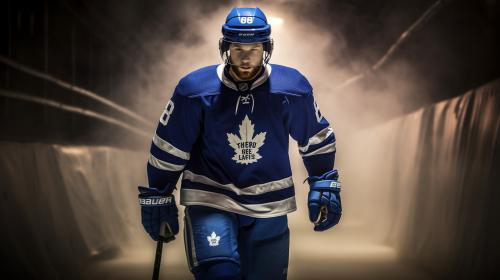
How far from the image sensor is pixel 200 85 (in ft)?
18.1

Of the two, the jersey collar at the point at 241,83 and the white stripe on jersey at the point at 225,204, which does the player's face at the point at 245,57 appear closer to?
the jersey collar at the point at 241,83

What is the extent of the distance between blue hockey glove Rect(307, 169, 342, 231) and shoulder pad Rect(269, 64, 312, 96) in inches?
21.7

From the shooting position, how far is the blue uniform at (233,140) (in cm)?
546

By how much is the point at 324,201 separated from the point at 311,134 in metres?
0.41

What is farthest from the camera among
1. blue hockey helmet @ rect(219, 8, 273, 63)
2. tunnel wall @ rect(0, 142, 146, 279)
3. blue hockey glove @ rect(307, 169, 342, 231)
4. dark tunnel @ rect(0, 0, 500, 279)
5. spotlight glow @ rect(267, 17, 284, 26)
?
spotlight glow @ rect(267, 17, 284, 26)

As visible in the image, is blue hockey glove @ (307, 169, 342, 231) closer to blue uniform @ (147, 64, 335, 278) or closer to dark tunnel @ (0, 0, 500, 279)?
blue uniform @ (147, 64, 335, 278)

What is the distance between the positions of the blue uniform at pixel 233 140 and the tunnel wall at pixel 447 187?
105 inches

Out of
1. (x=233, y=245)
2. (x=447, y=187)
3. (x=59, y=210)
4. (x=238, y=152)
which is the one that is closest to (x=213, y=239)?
(x=233, y=245)

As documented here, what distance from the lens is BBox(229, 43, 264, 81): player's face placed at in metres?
5.45

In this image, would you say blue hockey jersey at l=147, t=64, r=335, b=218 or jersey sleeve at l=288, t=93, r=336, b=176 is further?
jersey sleeve at l=288, t=93, r=336, b=176

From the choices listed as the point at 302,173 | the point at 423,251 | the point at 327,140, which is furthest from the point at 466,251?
the point at 302,173

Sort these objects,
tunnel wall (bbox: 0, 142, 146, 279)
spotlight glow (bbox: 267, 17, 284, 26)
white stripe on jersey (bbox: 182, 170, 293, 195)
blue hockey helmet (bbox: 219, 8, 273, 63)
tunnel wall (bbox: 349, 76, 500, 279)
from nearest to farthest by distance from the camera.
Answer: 1. blue hockey helmet (bbox: 219, 8, 273, 63)
2. white stripe on jersey (bbox: 182, 170, 293, 195)
3. tunnel wall (bbox: 0, 142, 146, 279)
4. tunnel wall (bbox: 349, 76, 500, 279)
5. spotlight glow (bbox: 267, 17, 284, 26)

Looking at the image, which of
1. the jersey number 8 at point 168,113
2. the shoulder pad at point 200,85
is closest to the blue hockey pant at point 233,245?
the jersey number 8 at point 168,113

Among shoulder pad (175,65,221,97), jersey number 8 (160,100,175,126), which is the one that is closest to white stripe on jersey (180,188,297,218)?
jersey number 8 (160,100,175,126)
